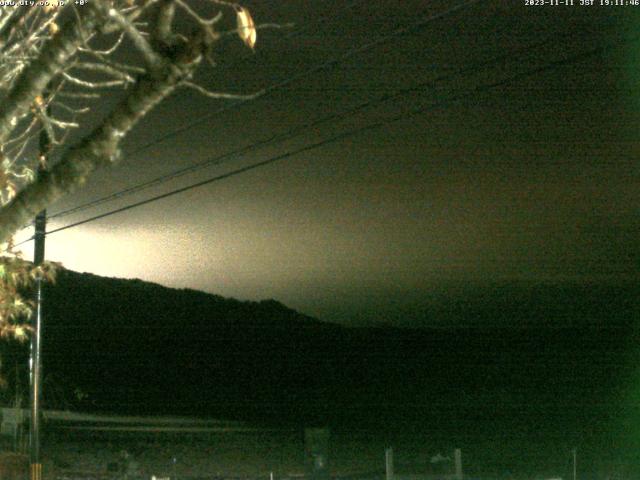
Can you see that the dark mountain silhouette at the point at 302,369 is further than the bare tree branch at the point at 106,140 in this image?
Yes

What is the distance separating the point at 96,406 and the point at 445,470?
6688cm

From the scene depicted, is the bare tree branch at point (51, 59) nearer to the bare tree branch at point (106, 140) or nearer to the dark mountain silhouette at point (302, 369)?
the bare tree branch at point (106, 140)

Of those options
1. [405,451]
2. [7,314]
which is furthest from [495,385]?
[7,314]

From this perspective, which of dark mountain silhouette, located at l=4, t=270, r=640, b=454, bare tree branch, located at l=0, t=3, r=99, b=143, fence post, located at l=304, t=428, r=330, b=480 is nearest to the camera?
bare tree branch, located at l=0, t=3, r=99, b=143

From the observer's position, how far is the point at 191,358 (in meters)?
117

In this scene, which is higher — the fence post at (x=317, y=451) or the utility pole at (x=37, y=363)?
the utility pole at (x=37, y=363)

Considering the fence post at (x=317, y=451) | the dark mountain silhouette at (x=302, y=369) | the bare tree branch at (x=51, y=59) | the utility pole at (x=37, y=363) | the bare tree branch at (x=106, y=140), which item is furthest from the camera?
the dark mountain silhouette at (x=302, y=369)

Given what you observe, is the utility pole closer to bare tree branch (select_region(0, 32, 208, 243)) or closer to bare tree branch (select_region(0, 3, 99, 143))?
bare tree branch (select_region(0, 3, 99, 143))

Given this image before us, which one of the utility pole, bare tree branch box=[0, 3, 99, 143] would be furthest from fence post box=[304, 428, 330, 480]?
bare tree branch box=[0, 3, 99, 143]

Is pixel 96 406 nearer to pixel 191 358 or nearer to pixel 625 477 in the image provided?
pixel 191 358

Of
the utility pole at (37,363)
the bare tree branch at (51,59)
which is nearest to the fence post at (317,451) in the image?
the utility pole at (37,363)

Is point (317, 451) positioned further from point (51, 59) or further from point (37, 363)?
point (51, 59)

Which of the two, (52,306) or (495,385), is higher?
(52,306)

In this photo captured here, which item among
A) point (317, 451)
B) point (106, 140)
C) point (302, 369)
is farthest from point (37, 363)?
point (302, 369)
